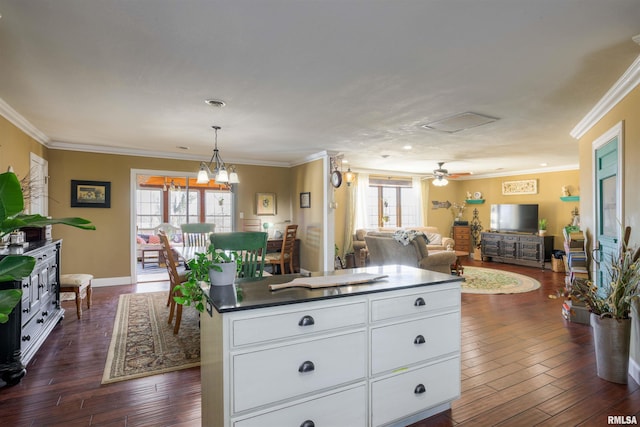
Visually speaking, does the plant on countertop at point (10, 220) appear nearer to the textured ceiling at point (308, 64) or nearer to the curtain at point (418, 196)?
the textured ceiling at point (308, 64)

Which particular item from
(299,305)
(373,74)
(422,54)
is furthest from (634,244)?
(299,305)

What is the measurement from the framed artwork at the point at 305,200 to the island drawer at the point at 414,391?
193 inches

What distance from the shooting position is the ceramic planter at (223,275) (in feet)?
5.92

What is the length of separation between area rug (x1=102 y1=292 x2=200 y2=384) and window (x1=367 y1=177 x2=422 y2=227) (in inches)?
228

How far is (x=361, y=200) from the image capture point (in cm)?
859

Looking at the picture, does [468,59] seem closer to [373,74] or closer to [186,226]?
[373,74]

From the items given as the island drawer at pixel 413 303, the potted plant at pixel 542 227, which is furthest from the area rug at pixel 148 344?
the potted plant at pixel 542 227

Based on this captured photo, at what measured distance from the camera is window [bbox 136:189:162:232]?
30.6 feet

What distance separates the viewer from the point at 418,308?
2.01 meters

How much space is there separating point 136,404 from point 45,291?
6.30 ft

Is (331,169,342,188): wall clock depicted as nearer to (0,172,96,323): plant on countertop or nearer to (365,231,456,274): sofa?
(365,231,456,274): sofa

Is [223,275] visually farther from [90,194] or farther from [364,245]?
[364,245]

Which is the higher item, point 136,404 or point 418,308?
point 418,308

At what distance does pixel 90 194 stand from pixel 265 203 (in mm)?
3069
